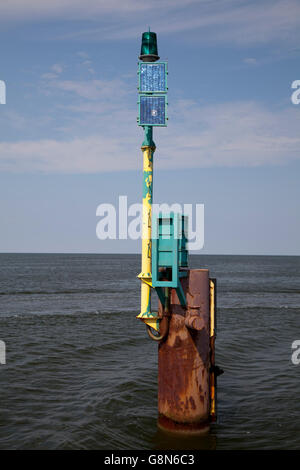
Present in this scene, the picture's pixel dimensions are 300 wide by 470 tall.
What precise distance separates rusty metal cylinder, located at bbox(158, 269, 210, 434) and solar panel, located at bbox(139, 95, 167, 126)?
2941 mm

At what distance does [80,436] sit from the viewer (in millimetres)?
8859

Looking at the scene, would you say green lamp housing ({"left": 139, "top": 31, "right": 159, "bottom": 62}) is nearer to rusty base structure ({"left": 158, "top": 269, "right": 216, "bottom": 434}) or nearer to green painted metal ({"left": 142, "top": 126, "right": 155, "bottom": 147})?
green painted metal ({"left": 142, "top": 126, "right": 155, "bottom": 147})

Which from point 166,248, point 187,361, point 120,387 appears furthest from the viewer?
point 120,387

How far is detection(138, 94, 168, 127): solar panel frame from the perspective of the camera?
787 cm

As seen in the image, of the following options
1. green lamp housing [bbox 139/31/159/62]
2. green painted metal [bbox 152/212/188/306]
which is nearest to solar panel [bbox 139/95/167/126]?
green lamp housing [bbox 139/31/159/62]

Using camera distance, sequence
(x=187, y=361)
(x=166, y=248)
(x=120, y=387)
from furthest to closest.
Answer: (x=120, y=387), (x=187, y=361), (x=166, y=248)

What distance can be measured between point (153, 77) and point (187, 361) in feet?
17.8

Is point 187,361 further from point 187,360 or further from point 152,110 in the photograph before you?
point 152,110

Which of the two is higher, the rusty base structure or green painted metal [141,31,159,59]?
green painted metal [141,31,159,59]

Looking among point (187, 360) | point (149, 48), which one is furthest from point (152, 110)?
point (187, 360)

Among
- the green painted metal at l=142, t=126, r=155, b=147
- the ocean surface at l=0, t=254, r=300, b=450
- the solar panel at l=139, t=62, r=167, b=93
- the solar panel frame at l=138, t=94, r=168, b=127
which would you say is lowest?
the ocean surface at l=0, t=254, r=300, b=450

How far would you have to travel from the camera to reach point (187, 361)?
319 inches

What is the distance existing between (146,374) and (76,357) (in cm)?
347
